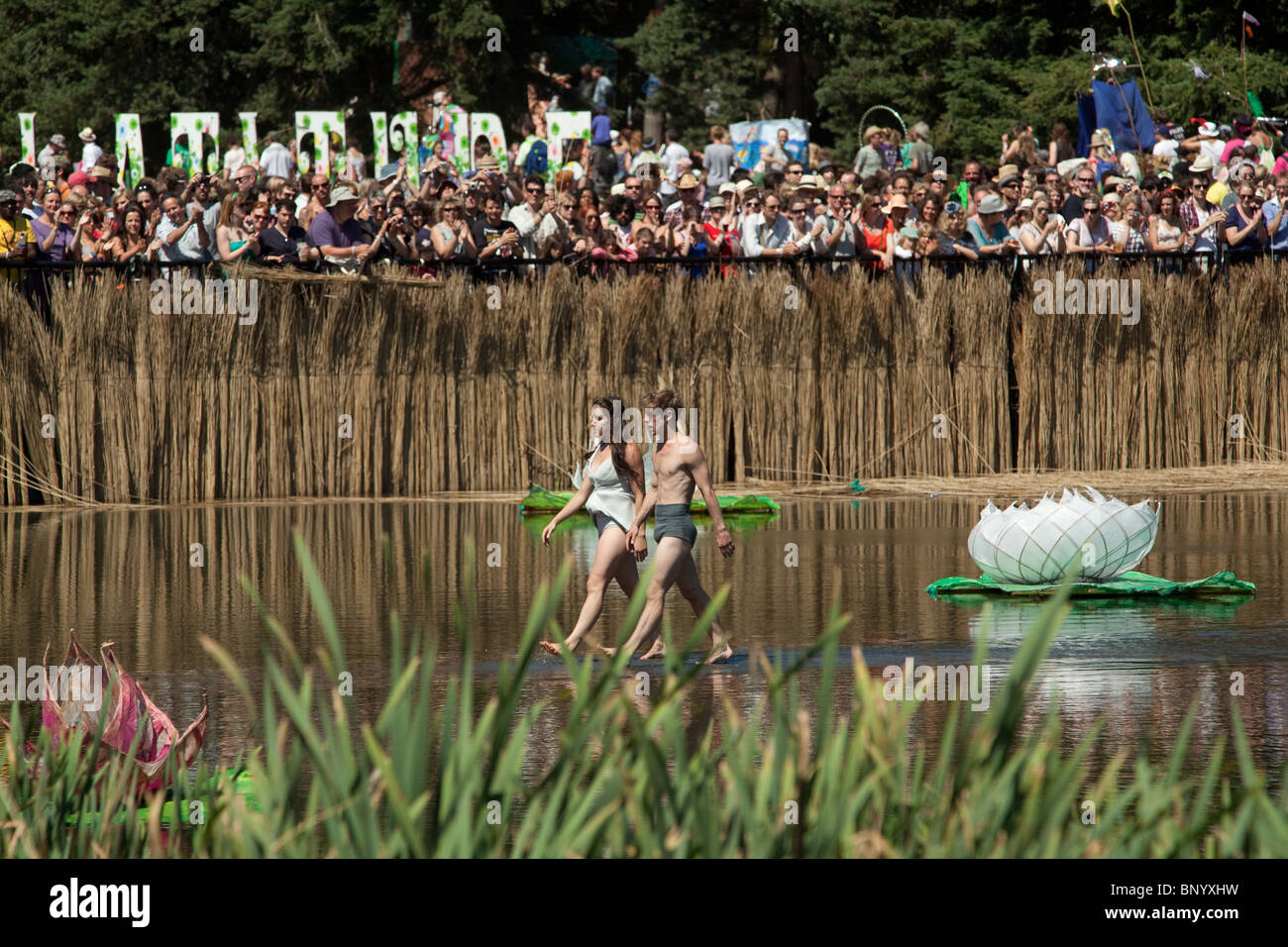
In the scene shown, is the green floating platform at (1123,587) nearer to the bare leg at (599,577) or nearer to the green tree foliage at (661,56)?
the bare leg at (599,577)

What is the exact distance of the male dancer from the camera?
1003 cm

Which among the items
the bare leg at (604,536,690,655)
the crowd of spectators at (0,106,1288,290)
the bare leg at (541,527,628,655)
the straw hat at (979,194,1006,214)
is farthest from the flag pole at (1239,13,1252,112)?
the bare leg at (604,536,690,655)

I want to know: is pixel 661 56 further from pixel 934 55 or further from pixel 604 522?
pixel 604 522

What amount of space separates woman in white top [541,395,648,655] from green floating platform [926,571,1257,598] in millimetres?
2522

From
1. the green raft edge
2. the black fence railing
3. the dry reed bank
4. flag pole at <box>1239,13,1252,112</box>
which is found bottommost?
the green raft edge

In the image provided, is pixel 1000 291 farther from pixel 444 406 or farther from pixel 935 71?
pixel 935 71

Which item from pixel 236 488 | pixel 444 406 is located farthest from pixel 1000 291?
pixel 236 488

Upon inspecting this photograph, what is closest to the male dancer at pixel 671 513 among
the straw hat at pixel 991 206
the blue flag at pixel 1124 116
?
the straw hat at pixel 991 206

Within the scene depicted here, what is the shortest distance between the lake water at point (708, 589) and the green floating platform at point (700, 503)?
179 millimetres

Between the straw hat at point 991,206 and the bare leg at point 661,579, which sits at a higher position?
the straw hat at point 991,206

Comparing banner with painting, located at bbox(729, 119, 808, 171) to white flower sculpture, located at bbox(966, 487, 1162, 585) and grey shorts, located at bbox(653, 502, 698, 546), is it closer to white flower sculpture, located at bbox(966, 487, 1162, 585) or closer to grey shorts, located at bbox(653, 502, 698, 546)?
white flower sculpture, located at bbox(966, 487, 1162, 585)

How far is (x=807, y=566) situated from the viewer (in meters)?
13.5

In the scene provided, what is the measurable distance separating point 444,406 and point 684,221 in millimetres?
3378

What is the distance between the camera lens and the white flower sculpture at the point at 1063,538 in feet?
38.9
